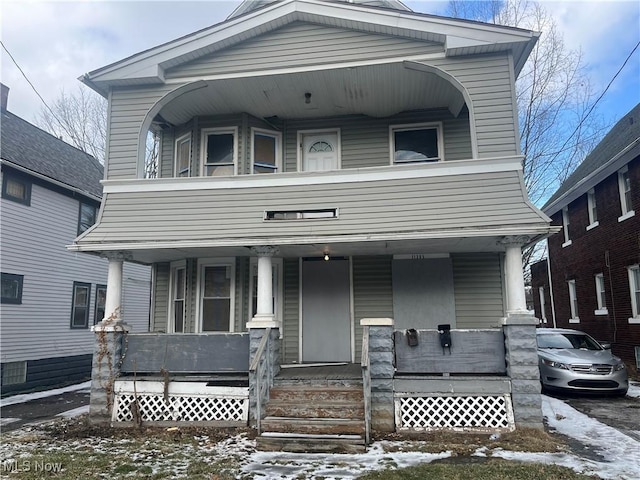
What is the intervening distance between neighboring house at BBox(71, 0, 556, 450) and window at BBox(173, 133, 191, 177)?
0.05 m

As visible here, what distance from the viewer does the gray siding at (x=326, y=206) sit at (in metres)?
7.32

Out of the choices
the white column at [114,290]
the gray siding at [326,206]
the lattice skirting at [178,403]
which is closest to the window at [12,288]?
the white column at [114,290]

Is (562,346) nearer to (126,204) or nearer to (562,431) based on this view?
(562,431)

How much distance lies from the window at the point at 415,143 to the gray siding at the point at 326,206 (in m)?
2.13

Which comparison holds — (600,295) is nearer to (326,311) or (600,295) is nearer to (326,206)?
(326,311)

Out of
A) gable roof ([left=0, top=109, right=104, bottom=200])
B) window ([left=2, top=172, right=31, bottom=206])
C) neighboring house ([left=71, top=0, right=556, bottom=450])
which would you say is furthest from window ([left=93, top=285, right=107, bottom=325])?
neighboring house ([left=71, top=0, right=556, bottom=450])

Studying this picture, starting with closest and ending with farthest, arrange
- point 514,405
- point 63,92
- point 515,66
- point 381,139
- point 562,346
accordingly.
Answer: point 514,405 < point 515,66 < point 381,139 < point 562,346 < point 63,92

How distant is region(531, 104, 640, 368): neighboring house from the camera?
12398 millimetres

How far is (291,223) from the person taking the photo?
25.5 ft

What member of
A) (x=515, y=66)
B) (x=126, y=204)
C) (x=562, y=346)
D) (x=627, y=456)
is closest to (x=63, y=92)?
(x=126, y=204)

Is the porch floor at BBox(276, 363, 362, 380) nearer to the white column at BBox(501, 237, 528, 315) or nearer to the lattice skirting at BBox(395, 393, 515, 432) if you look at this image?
the lattice skirting at BBox(395, 393, 515, 432)

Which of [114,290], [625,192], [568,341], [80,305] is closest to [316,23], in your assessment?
[114,290]

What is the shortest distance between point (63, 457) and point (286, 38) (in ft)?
24.6

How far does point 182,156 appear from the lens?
10.1 metres
